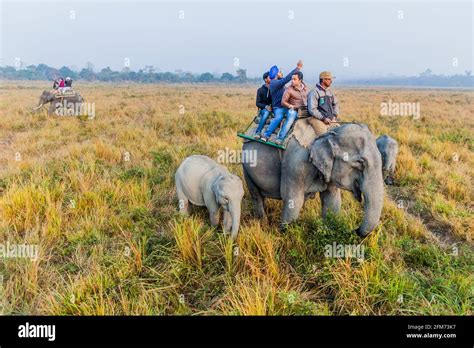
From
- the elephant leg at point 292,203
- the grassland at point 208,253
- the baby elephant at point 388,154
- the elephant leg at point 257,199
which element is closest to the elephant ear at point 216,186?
the grassland at point 208,253

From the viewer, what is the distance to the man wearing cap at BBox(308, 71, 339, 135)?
13.7ft

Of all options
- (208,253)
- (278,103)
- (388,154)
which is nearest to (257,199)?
(208,253)

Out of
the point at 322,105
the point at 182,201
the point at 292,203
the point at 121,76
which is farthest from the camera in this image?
the point at 121,76

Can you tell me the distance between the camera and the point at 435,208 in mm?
5383

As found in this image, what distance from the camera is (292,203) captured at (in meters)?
4.14

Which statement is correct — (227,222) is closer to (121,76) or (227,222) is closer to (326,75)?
(326,75)

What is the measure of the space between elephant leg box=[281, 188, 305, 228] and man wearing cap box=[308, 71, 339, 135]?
819mm

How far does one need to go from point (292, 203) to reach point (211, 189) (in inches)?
41.9

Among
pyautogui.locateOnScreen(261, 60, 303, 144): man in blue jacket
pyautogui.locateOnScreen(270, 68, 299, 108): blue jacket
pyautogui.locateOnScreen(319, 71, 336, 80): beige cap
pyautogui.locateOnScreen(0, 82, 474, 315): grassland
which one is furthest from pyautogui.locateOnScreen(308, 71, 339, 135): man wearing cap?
pyautogui.locateOnScreen(0, 82, 474, 315): grassland

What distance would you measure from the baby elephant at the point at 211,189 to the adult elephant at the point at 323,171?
21.9 inches

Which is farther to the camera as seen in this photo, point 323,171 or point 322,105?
point 322,105

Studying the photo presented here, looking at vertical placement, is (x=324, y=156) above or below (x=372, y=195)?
above

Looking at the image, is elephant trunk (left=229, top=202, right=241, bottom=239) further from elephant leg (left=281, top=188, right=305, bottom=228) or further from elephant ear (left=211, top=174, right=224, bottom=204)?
elephant leg (left=281, top=188, right=305, bottom=228)
